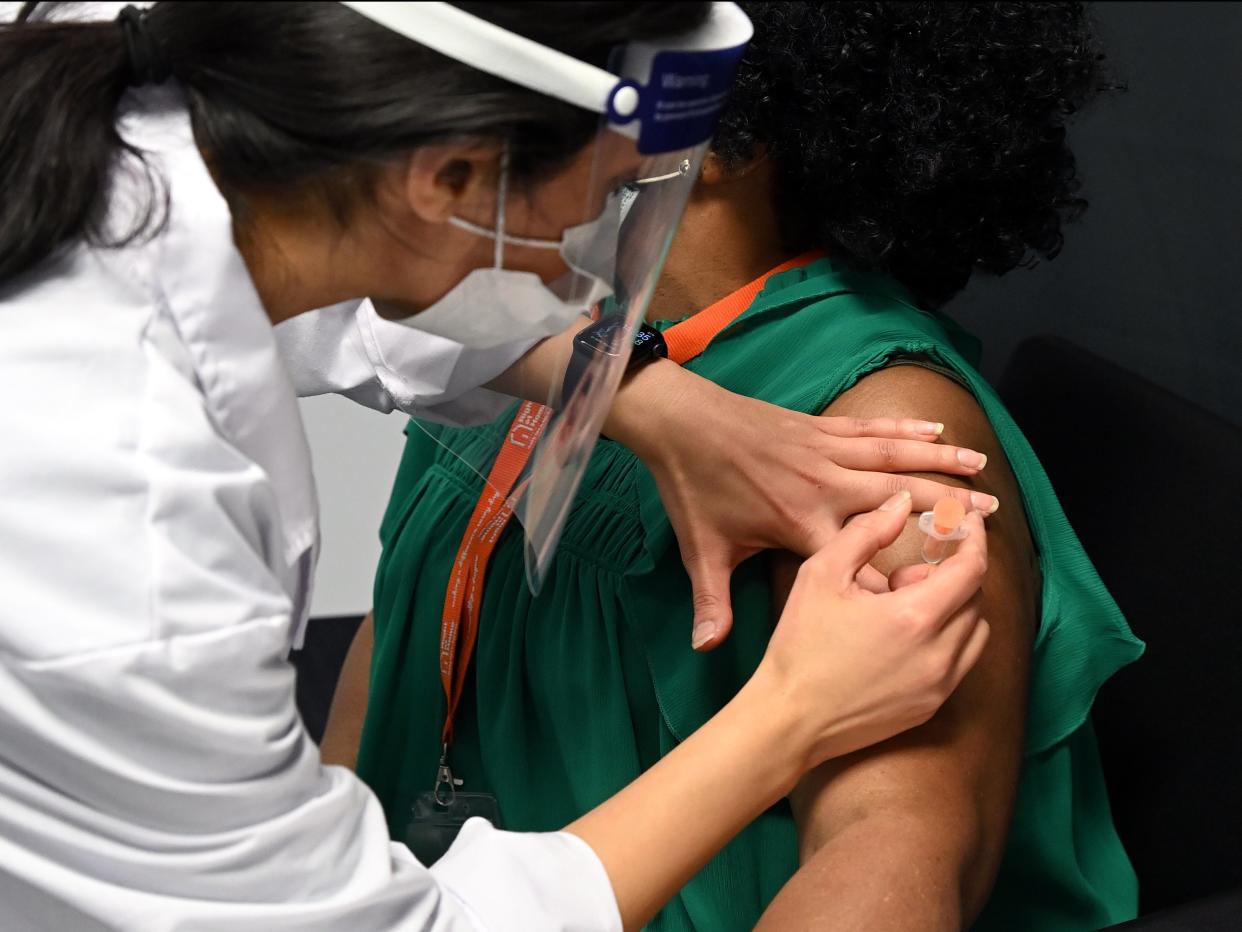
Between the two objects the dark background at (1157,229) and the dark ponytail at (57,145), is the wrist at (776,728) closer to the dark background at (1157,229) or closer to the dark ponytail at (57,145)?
the dark ponytail at (57,145)

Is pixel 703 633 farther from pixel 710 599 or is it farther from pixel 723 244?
pixel 723 244

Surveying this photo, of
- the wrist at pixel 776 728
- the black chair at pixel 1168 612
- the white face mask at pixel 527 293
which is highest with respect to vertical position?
the white face mask at pixel 527 293

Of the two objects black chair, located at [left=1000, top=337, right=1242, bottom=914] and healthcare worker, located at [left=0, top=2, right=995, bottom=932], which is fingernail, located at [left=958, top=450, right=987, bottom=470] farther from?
black chair, located at [left=1000, top=337, right=1242, bottom=914]

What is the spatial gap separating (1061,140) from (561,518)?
1.71 feet

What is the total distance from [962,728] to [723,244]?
468 millimetres

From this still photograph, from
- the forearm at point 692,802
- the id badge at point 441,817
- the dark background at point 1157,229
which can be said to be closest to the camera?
the forearm at point 692,802

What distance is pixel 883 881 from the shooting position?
82cm

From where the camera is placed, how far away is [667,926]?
1077 millimetres

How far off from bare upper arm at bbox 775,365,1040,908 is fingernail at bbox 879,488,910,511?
3 cm

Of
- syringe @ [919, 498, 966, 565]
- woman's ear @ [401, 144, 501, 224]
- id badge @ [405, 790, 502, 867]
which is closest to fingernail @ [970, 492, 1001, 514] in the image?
syringe @ [919, 498, 966, 565]

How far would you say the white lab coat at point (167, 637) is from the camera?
2.10 feet

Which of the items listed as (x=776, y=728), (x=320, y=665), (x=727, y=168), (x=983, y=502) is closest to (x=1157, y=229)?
(x=727, y=168)

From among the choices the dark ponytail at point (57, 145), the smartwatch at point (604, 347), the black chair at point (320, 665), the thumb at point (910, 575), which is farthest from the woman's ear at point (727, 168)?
the black chair at point (320, 665)

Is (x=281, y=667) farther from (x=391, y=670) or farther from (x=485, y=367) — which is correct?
(x=391, y=670)
